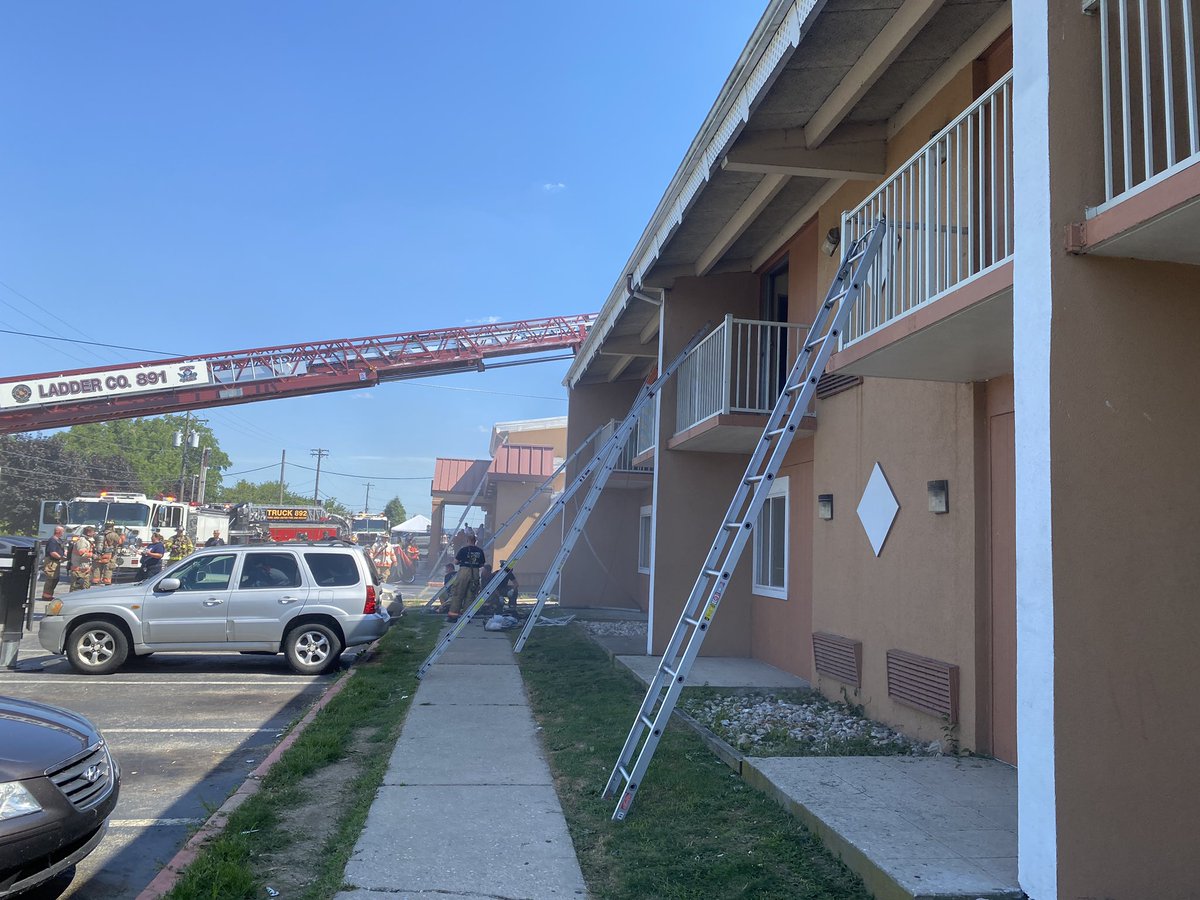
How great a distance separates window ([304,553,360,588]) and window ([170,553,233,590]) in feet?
3.17

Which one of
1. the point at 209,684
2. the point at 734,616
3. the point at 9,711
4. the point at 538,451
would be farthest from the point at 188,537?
the point at 9,711

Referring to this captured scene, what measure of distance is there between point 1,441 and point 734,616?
51902 mm

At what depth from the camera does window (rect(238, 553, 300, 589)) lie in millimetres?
11133

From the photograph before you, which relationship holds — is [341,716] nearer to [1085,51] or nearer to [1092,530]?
[1092,530]

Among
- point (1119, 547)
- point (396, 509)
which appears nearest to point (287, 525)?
point (1119, 547)

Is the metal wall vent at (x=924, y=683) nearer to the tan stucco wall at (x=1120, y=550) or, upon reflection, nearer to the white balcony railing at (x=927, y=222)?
the white balcony railing at (x=927, y=222)

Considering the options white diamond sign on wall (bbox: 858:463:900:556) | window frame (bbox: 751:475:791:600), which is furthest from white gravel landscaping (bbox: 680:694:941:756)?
window frame (bbox: 751:475:791:600)

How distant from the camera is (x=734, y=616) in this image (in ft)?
38.6

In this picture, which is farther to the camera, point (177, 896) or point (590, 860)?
point (590, 860)

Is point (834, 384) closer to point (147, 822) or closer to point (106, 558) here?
point (147, 822)

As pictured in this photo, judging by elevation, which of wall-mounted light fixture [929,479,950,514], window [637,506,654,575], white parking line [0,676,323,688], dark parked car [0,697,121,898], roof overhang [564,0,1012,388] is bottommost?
white parking line [0,676,323,688]

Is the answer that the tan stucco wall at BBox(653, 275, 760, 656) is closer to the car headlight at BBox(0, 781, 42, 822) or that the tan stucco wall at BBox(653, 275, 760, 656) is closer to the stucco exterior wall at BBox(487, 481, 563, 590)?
the car headlight at BBox(0, 781, 42, 822)

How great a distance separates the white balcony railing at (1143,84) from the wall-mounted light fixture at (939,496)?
3.01 m

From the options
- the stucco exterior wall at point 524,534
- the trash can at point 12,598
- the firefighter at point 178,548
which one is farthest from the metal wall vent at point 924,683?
the firefighter at point 178,548
